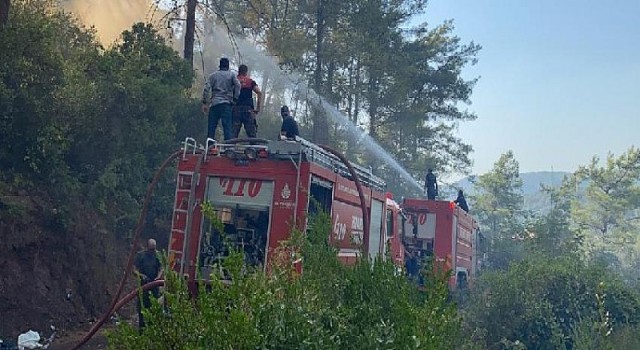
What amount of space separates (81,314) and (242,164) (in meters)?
4.50

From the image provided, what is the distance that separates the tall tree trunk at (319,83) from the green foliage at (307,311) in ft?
66.6

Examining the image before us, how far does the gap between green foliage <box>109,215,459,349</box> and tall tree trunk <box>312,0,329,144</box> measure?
20287mm

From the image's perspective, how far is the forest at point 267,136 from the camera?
380 cm

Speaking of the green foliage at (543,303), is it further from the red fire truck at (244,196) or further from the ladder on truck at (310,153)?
the red fire truck at (244,196)

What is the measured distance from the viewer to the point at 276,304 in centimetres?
363

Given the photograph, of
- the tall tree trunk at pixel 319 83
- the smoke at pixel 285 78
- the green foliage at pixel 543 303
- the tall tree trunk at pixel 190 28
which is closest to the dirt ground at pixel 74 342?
the green foliage at pixel 543 303

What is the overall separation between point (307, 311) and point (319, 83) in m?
21.8

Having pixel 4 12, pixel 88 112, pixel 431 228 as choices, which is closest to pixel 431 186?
pixel 431 228

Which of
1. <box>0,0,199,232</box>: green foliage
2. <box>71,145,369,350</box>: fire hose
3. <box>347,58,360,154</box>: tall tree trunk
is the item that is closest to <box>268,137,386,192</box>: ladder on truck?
<box>71,145,369,350</box>: fire hose

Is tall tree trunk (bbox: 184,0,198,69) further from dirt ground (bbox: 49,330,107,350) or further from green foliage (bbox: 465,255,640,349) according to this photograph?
green foliage (bbox: 465,255,640,349)

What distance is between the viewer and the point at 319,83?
82.5 feet

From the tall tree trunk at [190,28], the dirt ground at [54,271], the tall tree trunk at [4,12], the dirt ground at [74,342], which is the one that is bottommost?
the dirt ground at [74,342]

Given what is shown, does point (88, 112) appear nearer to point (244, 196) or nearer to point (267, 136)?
point (244, 196)

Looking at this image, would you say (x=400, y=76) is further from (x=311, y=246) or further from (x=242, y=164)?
(x=311, y=246)
